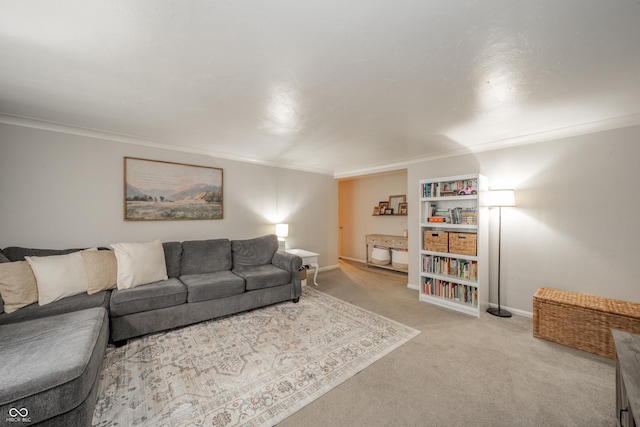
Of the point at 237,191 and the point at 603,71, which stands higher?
the point at 603,71

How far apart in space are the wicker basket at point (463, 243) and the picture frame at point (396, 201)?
2.30 m

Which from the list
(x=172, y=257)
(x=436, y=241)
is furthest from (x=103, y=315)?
(x=436, y=241)

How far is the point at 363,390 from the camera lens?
1824mm

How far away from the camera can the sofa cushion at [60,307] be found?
6.54 feet

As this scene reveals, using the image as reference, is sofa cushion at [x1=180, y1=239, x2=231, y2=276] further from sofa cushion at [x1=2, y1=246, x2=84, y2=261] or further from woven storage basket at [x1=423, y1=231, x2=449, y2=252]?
woven storage basket at [x1=423, y1=231, x2=449, y2=252]

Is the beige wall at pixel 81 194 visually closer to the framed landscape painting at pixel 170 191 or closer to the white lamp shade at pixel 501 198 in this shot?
the framed landscape painting at pixel 170 191

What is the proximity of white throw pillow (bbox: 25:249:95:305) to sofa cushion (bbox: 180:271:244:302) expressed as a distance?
93cm

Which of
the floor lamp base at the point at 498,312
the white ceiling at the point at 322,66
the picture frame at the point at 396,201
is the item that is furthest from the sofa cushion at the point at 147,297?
the picture frame at the point at 396,201

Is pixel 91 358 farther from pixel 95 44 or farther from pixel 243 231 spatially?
pixel 243 231

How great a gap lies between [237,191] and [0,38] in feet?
9.51

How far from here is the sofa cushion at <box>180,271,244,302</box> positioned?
2809 millimetres

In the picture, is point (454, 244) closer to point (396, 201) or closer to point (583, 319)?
point (583, 319)

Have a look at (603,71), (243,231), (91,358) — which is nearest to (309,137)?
(243,231)

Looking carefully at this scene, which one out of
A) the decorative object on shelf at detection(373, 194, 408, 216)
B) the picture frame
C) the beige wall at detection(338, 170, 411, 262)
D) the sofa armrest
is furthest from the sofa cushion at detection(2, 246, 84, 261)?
the picture frame
